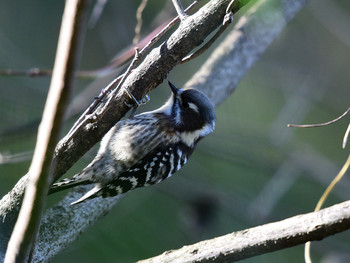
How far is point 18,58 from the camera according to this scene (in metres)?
5.89

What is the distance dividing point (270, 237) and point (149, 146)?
1747 millimetres

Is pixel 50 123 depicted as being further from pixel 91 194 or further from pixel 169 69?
pixel 91 194

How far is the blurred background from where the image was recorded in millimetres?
4945

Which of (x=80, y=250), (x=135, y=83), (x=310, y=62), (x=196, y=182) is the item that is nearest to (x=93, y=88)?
(x=196, y=182)

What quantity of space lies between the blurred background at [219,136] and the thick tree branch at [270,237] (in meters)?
1.98

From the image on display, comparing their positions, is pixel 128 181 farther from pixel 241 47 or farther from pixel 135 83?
pixel 241 47

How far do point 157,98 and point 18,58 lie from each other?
5.49 feet

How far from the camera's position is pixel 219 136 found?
530cm

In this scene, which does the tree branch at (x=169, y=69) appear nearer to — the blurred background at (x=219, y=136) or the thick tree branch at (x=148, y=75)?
the thick tree branch at (x=148, y=75)

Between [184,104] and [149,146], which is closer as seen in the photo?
[149,146]

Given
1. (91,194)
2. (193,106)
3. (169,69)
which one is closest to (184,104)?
(193,106)

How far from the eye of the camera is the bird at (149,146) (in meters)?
3.52

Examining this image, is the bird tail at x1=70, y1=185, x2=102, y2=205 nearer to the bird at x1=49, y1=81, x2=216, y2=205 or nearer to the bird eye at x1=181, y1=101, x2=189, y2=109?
the bird at x1=49, y1=81, x2=216, y2=205

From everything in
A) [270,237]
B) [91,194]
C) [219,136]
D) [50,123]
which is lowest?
[219,136]
